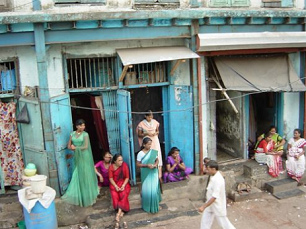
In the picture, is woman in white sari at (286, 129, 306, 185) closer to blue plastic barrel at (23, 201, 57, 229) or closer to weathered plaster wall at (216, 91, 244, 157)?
weathered plaster wall at (216, 91, 244, 157)

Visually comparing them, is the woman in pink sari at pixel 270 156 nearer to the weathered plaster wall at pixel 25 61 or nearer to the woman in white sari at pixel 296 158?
the woman in white sari at pixel 296 158

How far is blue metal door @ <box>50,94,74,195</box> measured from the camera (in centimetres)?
736

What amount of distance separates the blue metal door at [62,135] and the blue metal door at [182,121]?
2.43 metres

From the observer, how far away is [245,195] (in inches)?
325

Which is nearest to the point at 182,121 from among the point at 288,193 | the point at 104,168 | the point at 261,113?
the point at 104,168

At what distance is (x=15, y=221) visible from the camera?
7195 mm

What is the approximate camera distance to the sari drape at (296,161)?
8.79 meters

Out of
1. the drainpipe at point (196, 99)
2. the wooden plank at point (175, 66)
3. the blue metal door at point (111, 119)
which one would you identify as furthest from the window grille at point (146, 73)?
the drainpipe at point (196, 99)

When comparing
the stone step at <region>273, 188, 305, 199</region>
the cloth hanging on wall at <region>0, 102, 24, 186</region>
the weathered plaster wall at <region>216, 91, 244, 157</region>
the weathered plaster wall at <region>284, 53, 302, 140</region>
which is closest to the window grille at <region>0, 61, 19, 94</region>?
the cloth hanging on wall at <region>0, 102, 24, 186</region>

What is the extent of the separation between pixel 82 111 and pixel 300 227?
5838 mm

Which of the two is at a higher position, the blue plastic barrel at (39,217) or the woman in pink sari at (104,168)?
the woman in pink sari at (104,168)

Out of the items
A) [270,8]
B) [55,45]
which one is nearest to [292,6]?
[270,8]

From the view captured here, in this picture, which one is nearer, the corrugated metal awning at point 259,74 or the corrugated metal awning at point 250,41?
the corrugated metal awning at point 250,41

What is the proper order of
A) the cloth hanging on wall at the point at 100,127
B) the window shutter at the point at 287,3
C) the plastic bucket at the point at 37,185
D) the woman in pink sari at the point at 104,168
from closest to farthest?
1. the plastic bucket at the point at 37,185
2. the woman in pink sari at the point at 104,168
3. the cloth hanging on wall at the point at 100,127
4. the window shutter at the point at 287,3
